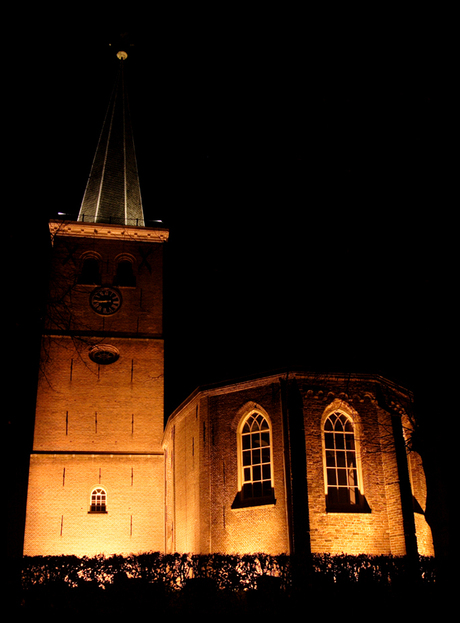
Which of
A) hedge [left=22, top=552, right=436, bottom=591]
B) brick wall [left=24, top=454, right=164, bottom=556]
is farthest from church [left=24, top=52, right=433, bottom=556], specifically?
hedge [left=22, top=552, right=436, bottom=591]

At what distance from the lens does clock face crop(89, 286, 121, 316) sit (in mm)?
28484

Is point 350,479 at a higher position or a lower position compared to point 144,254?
lower

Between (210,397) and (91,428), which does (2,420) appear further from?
(91,428)

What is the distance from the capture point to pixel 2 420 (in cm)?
1386

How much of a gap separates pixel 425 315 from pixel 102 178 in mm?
21811

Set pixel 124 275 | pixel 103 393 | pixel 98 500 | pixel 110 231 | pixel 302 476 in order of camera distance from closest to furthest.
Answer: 1. pixel 302 476
2. pixel 98 500
3. pixel 103 393
4. pixel 124 275
5. pixel 110 231

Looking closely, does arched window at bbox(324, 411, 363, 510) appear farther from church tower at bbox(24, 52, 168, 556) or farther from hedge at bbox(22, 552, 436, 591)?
church tower at bbox(24, 52, 168, 556)

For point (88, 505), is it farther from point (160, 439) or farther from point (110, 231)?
point (110, 231)

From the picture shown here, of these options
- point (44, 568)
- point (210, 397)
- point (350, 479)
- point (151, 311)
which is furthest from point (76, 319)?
point (350, 479)

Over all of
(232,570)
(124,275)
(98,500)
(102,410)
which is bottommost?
(232,570)

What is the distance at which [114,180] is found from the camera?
106 feet

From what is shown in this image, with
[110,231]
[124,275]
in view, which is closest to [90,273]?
[124,275]

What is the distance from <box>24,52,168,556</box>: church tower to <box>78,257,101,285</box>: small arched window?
51 millimetres

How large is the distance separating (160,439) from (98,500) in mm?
3507
